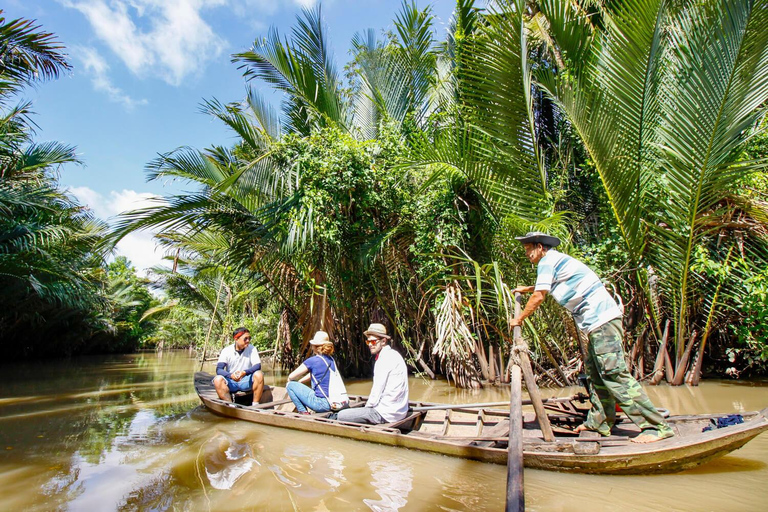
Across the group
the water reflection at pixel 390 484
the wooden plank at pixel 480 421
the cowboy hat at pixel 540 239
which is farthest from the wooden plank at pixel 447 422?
the cowboy hat at pixel 540 239

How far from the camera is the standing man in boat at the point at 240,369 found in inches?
236

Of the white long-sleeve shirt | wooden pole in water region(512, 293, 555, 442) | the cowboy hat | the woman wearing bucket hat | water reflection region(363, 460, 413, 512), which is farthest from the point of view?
the woman wearing bucket hat

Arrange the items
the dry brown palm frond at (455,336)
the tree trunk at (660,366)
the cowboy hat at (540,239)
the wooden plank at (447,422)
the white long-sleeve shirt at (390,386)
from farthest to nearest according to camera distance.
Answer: the dry brown palm frond at (455,336) → the tree trunk at (660,366) → the wooden plank at (447,422) → the white long-sleeve shirt at (390,386) → the cowboy hat at (540,239)

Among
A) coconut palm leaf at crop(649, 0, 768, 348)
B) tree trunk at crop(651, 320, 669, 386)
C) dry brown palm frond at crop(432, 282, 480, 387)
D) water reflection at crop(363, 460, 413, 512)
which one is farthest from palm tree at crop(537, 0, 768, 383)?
water reflection at crop(363, 460, 413, 512)

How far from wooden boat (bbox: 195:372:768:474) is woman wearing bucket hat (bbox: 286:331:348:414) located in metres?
0.18

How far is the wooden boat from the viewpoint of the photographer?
289 cm

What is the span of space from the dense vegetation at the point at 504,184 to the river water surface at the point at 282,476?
2.07 metres

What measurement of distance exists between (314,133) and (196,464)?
625cm

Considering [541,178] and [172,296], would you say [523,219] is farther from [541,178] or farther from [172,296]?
[172,296]

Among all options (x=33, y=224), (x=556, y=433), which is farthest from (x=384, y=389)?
(x=33, y=224)

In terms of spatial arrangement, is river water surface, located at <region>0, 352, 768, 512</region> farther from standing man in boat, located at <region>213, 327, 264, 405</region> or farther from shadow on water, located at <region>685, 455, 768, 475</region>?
standing man in boat, located at <region>213, 327, 264, 405</region>

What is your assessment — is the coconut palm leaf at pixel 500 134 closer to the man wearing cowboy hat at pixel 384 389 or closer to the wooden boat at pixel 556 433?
the wooden boat at pixel 556 433

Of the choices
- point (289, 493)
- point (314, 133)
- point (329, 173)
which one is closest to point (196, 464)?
point (289, 493)

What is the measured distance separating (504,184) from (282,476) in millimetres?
5073
